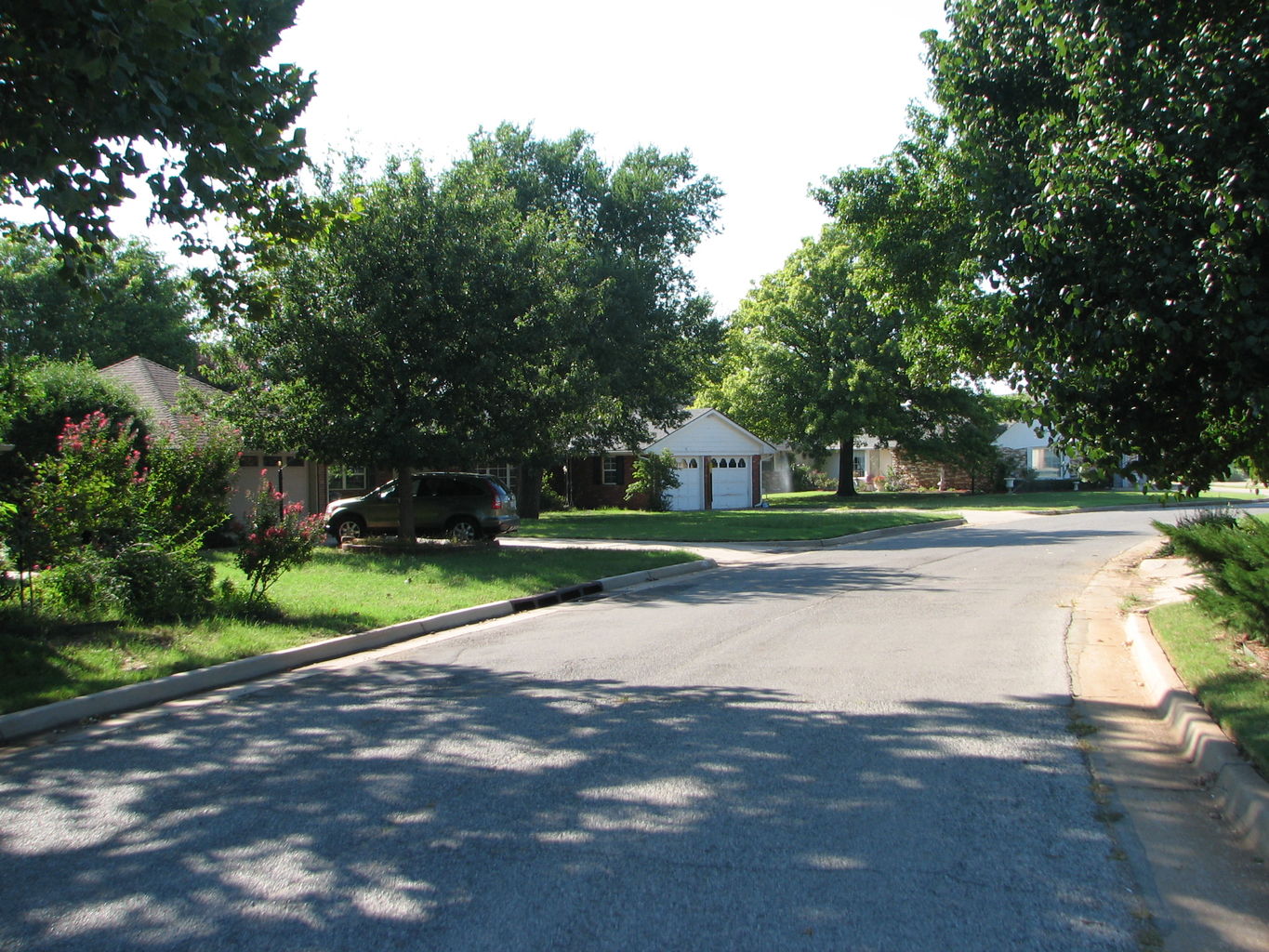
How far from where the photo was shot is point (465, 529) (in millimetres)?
22484

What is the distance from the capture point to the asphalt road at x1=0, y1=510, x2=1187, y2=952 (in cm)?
399

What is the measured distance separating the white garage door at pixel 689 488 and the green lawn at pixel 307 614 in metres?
19.3

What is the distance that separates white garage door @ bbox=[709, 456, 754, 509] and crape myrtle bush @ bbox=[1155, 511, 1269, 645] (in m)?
28.8

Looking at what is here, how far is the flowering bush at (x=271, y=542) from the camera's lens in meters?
11.1

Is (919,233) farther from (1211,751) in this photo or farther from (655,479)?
(655,479)

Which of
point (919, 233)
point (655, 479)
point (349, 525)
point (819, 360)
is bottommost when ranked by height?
point (349, 525)

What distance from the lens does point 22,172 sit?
7.75 meters

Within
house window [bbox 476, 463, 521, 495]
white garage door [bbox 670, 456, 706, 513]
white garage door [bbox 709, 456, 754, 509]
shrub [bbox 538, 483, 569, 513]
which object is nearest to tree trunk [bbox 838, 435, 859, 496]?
white garage door [bbox 709, 456, 754, 509]

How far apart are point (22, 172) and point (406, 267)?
34.6 feet

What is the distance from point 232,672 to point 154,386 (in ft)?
62.2

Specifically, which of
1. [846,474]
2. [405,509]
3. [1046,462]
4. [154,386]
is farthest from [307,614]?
[1046,462]

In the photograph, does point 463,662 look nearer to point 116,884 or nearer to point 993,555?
point 116,884

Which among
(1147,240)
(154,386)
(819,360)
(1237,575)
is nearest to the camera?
(1147,240)

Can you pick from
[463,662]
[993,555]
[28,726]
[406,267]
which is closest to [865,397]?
[993,555]
